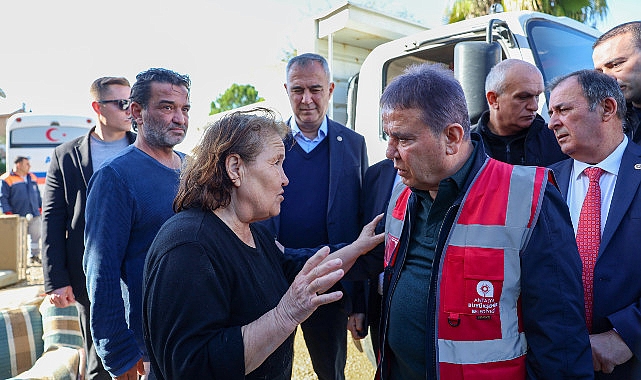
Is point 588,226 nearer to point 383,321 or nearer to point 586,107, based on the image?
point 586,107

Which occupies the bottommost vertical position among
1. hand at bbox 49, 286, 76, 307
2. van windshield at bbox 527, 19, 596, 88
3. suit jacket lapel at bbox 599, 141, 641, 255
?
hand at bbox 49, 286, 76, 307

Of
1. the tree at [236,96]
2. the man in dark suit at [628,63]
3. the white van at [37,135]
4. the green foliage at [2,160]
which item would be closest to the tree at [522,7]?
the man in dark suit at [628,63]

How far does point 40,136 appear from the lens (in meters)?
11.8

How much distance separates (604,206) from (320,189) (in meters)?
1.40

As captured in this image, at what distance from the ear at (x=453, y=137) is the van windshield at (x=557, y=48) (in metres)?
1.86

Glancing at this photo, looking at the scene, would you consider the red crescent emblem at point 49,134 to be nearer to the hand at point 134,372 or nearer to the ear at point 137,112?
the ear at point 137,112

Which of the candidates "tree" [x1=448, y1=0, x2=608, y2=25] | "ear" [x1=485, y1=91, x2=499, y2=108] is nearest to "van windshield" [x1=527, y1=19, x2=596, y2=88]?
"ear" [x1=485, y1=91, x2=499, y2=108]

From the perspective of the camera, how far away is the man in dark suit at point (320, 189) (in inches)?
105

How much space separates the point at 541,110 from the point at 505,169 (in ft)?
5.21

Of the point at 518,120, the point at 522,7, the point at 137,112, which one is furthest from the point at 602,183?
the point at 522,7

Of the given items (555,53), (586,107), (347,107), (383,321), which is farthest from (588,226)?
(347,107)

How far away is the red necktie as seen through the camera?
5.66 feet

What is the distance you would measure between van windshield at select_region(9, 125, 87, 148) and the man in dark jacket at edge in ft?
37.9

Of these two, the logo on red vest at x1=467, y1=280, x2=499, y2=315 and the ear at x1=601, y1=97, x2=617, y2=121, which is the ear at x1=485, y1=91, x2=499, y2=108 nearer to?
the ear at x1=601, y1=97, x2=617, y2=121
